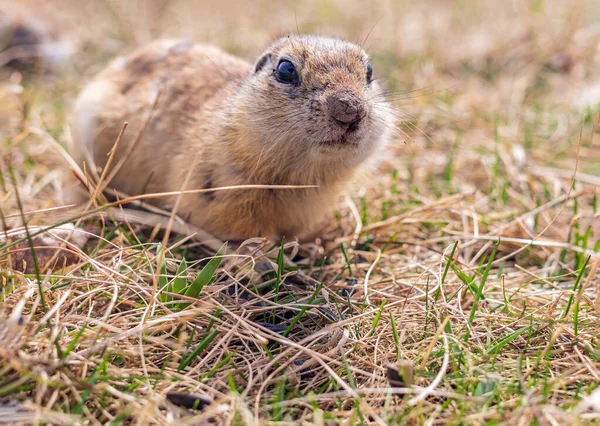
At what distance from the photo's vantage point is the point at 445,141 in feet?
19.0

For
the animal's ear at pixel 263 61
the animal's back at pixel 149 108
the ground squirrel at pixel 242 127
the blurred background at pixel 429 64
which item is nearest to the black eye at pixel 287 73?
the ground squirrel at pixel 242 127

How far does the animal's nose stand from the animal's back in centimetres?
126

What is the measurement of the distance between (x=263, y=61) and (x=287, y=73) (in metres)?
0.52

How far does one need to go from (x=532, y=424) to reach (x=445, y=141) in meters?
3.95

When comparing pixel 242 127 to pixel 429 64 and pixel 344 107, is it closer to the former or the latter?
pixel 344 107

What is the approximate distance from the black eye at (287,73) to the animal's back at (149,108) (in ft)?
2.54

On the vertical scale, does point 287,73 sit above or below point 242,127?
above

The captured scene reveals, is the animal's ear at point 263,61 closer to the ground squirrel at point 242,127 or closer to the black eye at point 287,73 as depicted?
the ground squirrel at point 242,127

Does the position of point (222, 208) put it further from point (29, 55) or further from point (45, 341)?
point (29, 55)

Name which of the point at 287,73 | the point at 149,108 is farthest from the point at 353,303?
the point at 149,108

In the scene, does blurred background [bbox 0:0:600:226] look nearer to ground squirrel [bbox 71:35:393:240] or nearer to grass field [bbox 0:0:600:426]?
grass field [bbox 0:0:600:426]

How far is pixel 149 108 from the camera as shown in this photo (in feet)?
14.2

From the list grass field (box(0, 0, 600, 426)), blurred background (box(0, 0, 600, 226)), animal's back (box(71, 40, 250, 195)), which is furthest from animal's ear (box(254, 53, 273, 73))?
grass field (box(0, 0, 600, 426))

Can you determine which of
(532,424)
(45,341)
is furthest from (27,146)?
(532,424)
